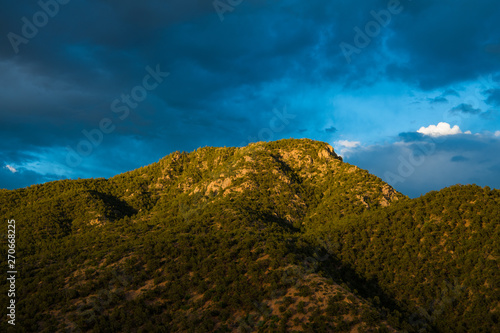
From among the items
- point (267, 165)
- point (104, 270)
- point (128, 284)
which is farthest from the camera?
point (267, 165)

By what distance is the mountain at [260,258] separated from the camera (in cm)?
4912

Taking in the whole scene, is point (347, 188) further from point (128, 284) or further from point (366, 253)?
point (128, 284)

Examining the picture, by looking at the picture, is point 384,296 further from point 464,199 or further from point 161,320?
point 161,320

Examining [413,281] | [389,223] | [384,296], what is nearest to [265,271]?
[384,296]

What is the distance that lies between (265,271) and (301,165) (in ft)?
207

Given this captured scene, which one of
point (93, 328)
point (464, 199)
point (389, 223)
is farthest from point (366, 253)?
point (93, 328)

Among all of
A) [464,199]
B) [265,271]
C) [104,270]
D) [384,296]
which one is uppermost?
[464,199]

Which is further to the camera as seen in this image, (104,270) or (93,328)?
(104,270)

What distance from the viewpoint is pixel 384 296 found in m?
60.4

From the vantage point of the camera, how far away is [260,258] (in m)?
62.6

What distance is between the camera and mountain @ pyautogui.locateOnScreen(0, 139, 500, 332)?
161 feet

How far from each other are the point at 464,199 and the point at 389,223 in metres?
17.0

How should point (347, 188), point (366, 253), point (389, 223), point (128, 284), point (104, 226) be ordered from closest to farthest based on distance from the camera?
1. point (128, 284)
2. point (366, 253)
3. point (389, 223)
4. point (104, 226)
5. point (347, 188)

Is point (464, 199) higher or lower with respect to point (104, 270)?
higher
